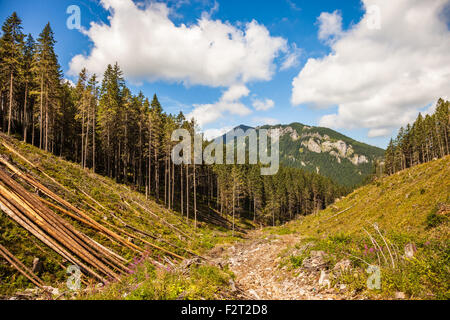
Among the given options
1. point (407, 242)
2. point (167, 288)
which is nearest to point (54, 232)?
point (167, 288)

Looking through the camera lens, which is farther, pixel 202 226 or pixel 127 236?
pixel 202 226

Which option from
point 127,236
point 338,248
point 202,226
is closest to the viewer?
point 338,248

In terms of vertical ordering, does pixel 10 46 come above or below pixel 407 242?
above

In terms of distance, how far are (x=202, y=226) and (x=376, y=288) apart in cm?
3473

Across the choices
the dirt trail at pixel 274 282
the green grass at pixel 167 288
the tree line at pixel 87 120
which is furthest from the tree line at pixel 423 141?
the green grass at pixel 167 288

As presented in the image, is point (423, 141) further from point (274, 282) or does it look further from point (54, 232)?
point (54, 232)

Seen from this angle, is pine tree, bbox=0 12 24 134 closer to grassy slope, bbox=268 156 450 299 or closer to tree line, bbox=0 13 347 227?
tree line, bbox=0 13 347 227

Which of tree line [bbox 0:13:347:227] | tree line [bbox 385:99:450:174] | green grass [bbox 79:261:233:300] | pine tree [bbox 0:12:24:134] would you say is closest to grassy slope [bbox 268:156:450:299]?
green grass [bbox 79:261:233:300]

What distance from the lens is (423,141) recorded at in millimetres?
72938

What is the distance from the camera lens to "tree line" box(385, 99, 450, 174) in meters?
65.6

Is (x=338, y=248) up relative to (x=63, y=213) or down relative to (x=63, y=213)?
down
